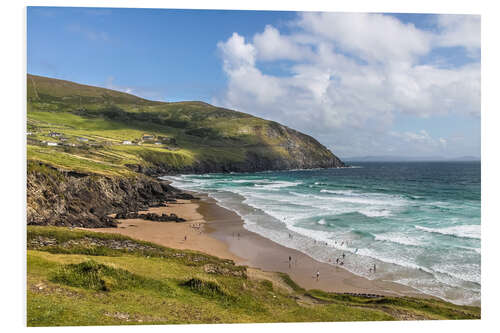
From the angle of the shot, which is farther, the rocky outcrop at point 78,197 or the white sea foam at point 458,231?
the white sea foam at point 458,231

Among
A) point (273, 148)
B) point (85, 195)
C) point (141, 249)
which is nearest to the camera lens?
point (141, 249)

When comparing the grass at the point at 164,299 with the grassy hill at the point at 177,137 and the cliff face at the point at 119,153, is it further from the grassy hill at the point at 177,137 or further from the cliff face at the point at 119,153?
the grassy hill at the point at 177,137

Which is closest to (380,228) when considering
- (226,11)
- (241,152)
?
(226,11)

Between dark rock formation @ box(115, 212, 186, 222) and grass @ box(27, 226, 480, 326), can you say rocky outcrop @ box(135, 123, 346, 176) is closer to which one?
dark rock formation @ box(115, 212, 186, 222)

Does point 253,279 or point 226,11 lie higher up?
point 226,11

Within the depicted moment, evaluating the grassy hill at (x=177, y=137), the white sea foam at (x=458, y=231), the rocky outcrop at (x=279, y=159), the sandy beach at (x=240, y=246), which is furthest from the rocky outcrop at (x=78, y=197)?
the rocky outcrop at (x=279, y=159)

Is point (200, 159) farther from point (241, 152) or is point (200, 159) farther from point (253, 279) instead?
point (253, 279)
